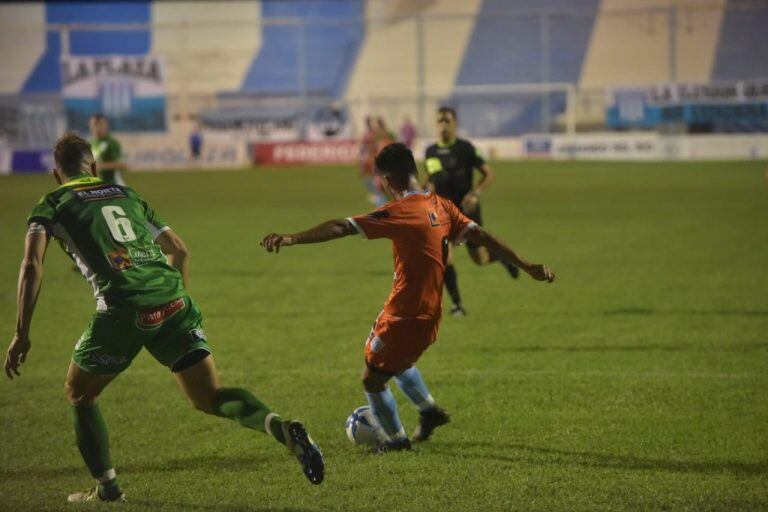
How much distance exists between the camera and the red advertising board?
158 feet

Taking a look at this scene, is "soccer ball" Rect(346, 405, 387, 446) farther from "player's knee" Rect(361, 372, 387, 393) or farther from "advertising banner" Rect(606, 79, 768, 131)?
"advertising banner" Rect(606, 79, 768, 131)

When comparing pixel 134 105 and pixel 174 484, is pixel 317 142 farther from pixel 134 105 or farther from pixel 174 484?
pixel 174 484

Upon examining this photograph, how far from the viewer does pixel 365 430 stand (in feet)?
22.0

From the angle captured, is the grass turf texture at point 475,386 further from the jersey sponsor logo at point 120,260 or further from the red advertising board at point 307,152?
the red advertising board at point 307,152

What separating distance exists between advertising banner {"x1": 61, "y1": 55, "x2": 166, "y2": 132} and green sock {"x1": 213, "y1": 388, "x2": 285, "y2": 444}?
4305 centimetres

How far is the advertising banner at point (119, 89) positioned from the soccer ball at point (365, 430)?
42.1 m

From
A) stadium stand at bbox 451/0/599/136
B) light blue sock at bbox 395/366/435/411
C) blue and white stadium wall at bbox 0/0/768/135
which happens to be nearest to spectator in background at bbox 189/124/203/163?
blue and white stadium wall at bbox 0/0/768/135

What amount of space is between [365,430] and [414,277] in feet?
3.84

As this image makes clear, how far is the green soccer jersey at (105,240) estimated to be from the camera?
537 cm

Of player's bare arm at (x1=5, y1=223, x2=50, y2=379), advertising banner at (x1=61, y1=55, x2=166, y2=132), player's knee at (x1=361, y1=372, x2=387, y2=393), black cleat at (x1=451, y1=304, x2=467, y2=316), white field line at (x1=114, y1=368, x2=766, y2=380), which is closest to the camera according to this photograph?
player's bare arm at (x1=5, y1=223, x2=50, y2=379)

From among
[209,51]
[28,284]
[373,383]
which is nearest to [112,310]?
[28,284]

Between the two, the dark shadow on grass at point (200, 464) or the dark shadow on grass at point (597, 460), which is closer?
the dark shadow on grass at point (597, 460)

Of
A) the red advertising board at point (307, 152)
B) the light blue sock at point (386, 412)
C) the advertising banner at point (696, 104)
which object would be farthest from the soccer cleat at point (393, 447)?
the red advertising board at point (307, 152)

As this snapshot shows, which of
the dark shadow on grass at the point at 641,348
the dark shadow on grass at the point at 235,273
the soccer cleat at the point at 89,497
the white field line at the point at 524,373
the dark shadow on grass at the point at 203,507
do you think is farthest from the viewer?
the dark shadow on grass at the point at 235,273
